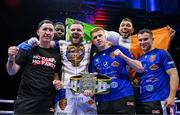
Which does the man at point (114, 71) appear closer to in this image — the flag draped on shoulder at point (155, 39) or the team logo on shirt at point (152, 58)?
the team logo on shirt at point (152, 58)

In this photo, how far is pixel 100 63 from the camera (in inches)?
120

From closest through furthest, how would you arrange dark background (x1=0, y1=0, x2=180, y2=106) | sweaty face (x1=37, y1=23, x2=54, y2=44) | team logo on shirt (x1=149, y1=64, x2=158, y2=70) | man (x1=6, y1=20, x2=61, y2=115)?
man (x1=6, y1=20, x2=61, y2=115) < sweaty face (x1=37, y1=23, x2=54, y2=44) < team logo on shirt (x1=149, y1=64, x2=158, y2=70) < dark background (x1=0, y1=0, x2=180, y2=106)

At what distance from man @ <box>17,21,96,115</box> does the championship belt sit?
0.20 meters

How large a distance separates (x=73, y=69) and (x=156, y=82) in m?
0.85

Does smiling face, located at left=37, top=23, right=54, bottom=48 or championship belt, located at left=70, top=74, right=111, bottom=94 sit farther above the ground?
smiling face, located at left=37, top=23, right=54, bottom=48

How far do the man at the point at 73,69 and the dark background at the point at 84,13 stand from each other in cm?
443

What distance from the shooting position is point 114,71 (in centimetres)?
300

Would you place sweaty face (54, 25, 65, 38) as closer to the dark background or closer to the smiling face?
the smiling face

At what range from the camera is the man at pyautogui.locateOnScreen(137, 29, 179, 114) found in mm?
3049

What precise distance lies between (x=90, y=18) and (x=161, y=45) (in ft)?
13.3

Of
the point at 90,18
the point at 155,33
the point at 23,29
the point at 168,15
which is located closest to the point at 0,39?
the point at 23,29

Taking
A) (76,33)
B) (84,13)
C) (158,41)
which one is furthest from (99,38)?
(84,13)

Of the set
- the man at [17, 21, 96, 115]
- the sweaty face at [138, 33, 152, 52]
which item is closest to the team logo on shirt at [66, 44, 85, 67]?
the man at [17, 21, 96, 115]

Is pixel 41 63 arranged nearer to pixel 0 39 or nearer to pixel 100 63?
pixel 100 63
